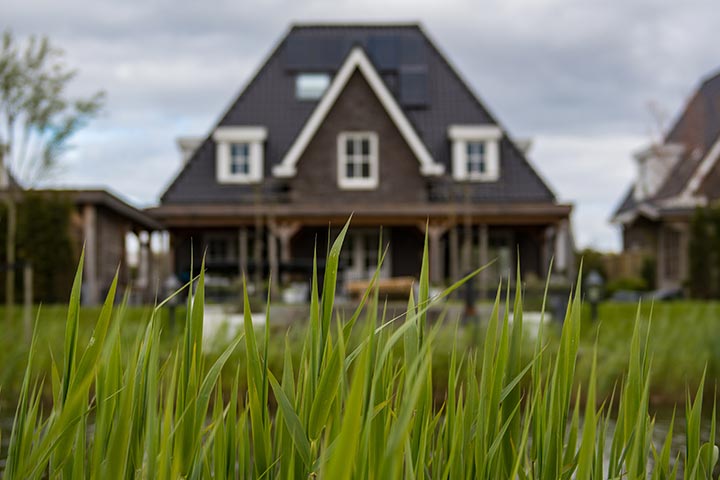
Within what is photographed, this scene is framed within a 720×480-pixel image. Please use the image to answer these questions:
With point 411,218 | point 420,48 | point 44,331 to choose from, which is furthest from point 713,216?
point 44,331

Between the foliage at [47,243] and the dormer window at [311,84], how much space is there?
29.9 feet

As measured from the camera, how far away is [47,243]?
1620 centimetres

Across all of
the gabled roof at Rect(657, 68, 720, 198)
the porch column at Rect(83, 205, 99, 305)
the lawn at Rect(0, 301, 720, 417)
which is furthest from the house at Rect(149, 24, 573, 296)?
the lawn at Rect(0, 301, 720, 417)

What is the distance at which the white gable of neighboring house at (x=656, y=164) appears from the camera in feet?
97.2

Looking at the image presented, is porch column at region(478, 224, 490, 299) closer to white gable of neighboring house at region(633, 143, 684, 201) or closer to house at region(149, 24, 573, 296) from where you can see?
house at region(149, 24, 573, 296)

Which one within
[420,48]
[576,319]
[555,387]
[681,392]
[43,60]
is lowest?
[681,392]

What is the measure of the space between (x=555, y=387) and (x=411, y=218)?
19.8 metres

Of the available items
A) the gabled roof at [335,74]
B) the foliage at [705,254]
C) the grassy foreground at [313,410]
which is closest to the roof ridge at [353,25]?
the gabled roof at [335,74]

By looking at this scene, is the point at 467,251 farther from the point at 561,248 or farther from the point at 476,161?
the point at 476,161

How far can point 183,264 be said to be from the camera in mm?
23781

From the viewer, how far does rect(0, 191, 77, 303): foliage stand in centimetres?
1603

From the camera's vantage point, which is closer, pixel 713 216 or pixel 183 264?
pixel 713 216

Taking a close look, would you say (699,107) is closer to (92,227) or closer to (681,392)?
(92,227)

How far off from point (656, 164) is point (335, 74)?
1201 centimetres
